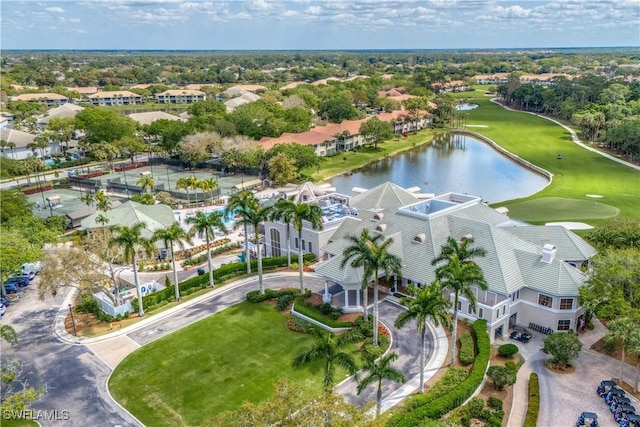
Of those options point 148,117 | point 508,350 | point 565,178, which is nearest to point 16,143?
point 148,117

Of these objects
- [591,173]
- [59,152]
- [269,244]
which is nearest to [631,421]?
[269,244]

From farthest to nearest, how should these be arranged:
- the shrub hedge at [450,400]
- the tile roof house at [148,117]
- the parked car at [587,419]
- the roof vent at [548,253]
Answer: the tile roof house at [148,117] < the roof vent at [548,253] < the parked car at [587,419] < the shrub hedge at [450,400]

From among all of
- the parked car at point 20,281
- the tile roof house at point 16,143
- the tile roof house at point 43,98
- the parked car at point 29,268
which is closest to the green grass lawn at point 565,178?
the parked car at point 29,268

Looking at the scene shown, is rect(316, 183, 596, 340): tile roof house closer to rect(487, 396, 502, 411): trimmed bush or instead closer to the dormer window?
the dormer window

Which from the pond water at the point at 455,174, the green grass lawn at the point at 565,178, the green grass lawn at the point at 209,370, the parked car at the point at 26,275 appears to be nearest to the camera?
the green grass lawn at the point at 209,370

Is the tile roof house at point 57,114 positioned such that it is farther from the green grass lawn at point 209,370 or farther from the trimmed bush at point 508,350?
the trimmed bush at point 508,350

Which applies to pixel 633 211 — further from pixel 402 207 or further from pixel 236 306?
pixel 236 306

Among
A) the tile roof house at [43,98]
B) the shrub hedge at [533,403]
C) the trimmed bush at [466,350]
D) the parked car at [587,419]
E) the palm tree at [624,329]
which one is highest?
the tile roof house at [43,98]
